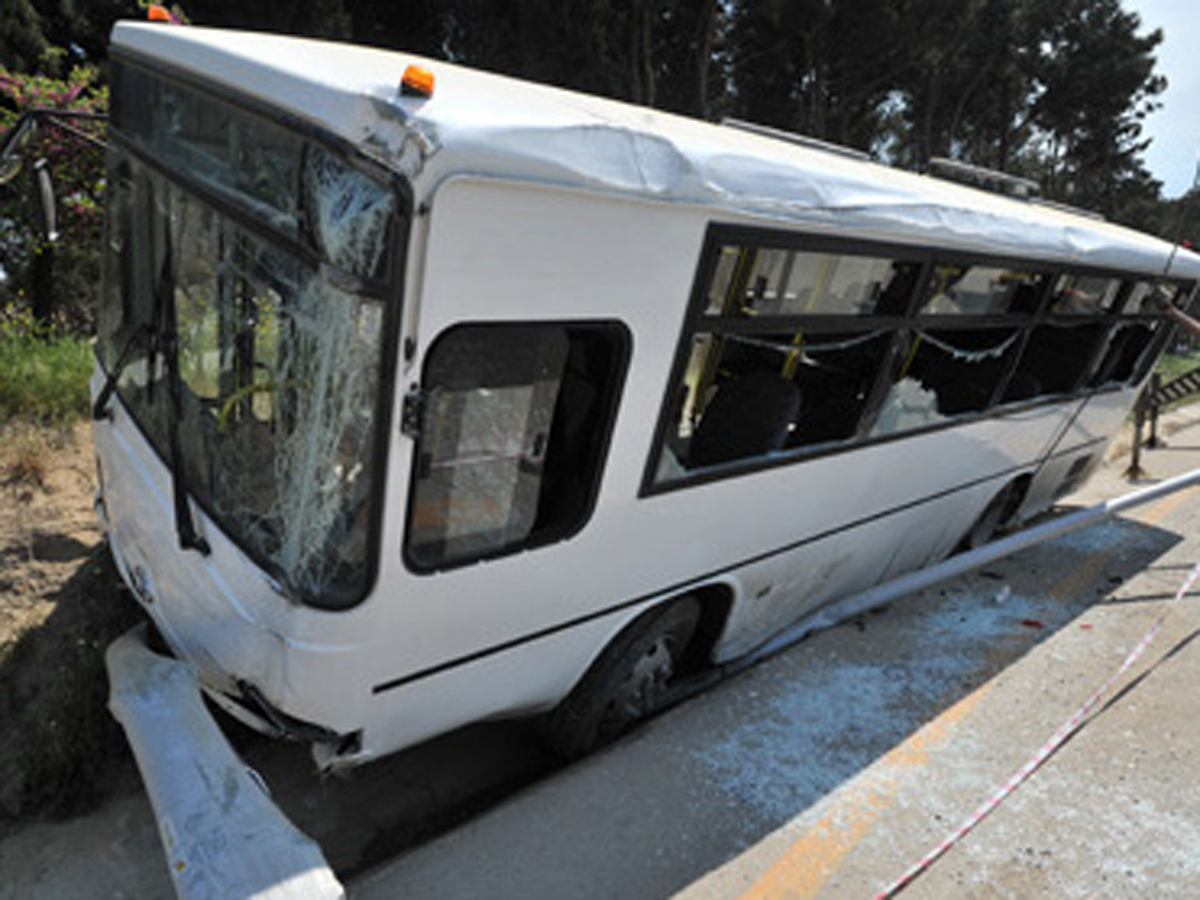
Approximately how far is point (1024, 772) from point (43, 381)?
21.4 feet

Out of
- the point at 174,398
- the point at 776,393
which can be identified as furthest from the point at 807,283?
the point at 174,398

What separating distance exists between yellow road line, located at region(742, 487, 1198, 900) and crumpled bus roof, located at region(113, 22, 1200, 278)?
2362mm

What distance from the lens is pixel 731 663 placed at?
14.2 feet

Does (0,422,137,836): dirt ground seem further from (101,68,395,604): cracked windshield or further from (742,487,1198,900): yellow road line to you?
(742,487,1198,900): yellow road line

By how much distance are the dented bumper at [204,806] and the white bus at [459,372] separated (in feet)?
0.57

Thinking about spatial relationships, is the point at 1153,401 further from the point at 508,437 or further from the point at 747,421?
the point at 508,437

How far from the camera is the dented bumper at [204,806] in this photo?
2217mm

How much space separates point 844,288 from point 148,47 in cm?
287

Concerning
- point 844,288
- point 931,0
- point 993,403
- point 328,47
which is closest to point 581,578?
point 844,288

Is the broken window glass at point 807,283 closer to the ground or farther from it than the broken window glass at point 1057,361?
farther from it

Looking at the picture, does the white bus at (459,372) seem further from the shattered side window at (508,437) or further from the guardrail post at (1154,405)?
the guardrail post at (1154,405)

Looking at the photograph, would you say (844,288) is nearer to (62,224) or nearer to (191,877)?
(191,877)

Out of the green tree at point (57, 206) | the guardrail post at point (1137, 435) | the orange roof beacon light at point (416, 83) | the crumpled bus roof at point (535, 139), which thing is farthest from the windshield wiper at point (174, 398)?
the guardrail post at point (1137, 435)

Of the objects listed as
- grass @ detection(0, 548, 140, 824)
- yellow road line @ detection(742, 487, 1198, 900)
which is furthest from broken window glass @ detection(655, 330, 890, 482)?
grass @ detection(0, 548, 140, 824)
